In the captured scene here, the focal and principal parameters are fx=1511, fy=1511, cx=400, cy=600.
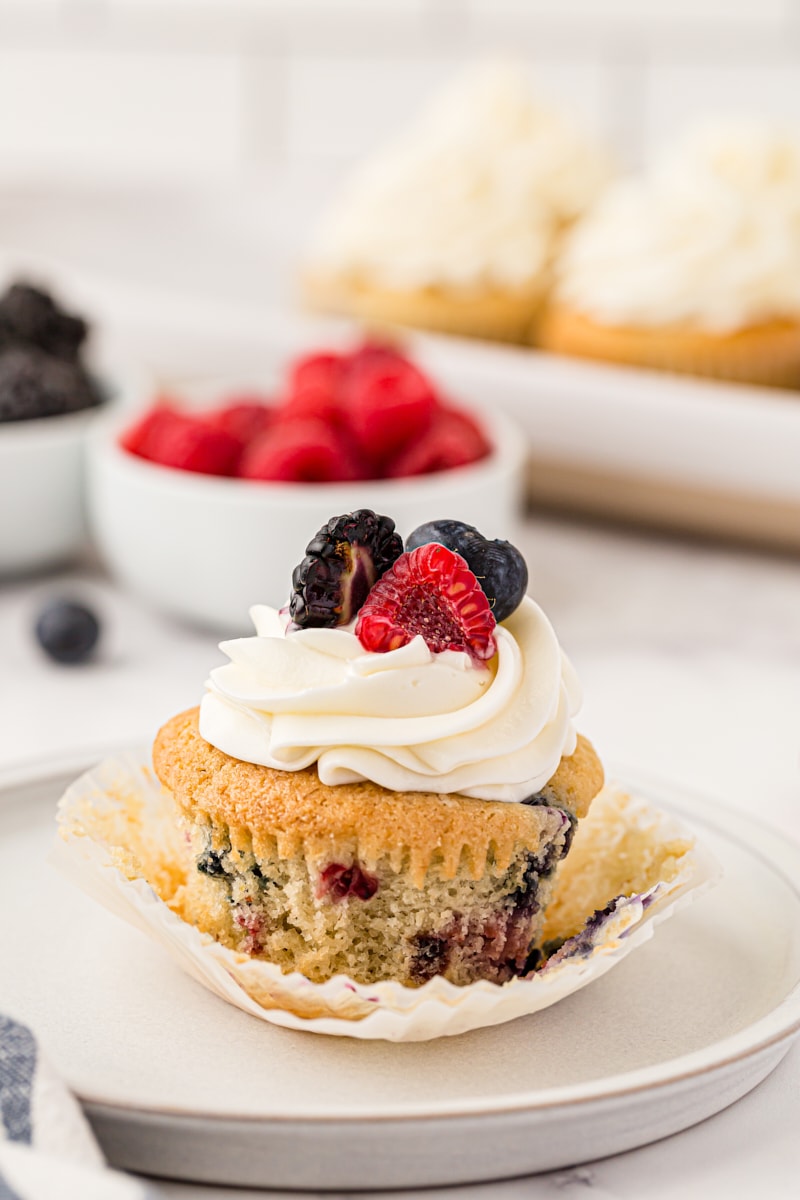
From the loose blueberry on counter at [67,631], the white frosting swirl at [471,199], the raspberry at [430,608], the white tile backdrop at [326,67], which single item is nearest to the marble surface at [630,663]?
the loose blueberry on counter at [67,631]

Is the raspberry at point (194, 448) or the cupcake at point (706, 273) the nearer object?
the raspberry at point (194, 448)

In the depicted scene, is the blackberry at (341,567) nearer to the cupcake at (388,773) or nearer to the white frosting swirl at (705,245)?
the cupcake at (388,773)

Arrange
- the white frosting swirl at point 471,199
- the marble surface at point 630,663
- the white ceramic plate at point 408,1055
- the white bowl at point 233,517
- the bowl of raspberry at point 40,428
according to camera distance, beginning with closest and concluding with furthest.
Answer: the white ceramic plate at point 408,1055 → the marble surface at point 630,663 → the white bowl at point 233,517 → the bowl of raspberry at point 40,428 → the white frosting swirl at point 471,199

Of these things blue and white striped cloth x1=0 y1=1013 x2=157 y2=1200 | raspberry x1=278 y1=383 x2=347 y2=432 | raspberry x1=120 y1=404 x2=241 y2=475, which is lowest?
raspberry x1=120 y1=404 x2=241 y2=475

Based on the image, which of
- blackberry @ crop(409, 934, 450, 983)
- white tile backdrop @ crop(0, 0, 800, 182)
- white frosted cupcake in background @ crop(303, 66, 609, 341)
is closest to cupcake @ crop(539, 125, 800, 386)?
white frosted cupcake in background @ crop(303, 66, 609, 341)

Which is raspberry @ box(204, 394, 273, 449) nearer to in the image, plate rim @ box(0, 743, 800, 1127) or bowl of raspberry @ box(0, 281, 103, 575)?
bowl of raspberry @ box(0, 281, 103, 575)

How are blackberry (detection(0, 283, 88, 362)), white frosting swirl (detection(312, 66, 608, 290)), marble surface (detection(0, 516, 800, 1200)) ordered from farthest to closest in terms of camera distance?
white frosting swirl (detection(312, 66, 608, 290)), blackberry (detection(0, 283, 88, 362)), marble surface (detection(0, 516, 800, 1200))
